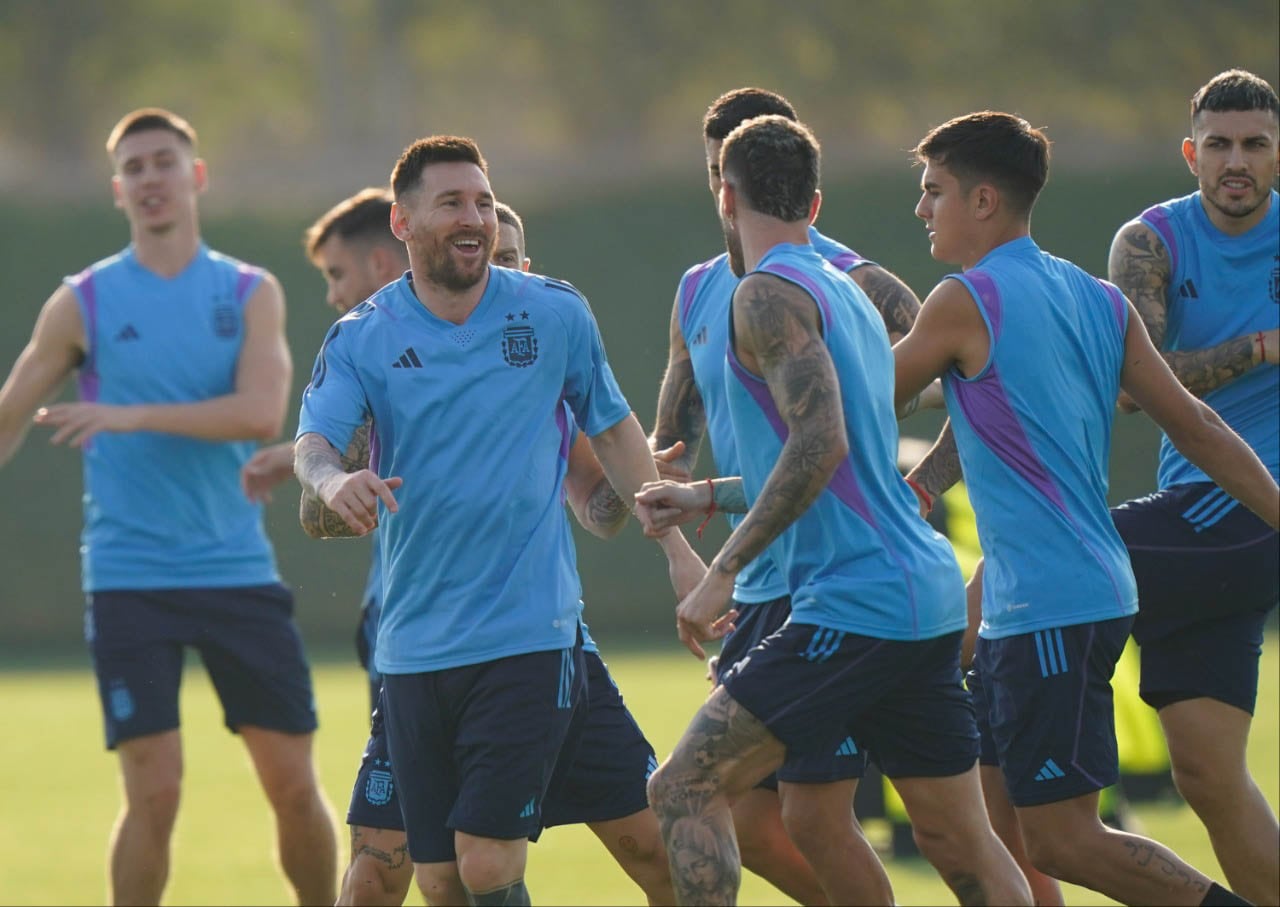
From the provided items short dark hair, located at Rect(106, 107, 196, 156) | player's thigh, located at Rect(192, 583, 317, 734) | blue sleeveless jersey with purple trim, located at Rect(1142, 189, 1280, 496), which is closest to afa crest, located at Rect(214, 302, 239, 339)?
short dark hair, located at Rect(106, 107, 196, 156)

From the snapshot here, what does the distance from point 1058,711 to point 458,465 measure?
1598 millimetres

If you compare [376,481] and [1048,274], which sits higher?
[1048,274]

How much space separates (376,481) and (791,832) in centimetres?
169

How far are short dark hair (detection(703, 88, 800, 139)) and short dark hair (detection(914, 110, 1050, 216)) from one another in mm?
786

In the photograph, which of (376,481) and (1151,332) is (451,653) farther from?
(1151,332)

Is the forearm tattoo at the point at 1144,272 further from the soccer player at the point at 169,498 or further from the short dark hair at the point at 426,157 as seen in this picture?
the soccer player at the point at 169,498

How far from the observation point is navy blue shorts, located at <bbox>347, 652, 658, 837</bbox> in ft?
17.4

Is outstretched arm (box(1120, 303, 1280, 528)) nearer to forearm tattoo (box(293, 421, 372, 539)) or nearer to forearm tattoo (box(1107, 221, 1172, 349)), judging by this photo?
forearm tattoo (box(1107, 221, 1172, 349))

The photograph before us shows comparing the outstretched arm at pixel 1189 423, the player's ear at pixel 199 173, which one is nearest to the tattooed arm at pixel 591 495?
the outstretched arm at pixel 1189 423

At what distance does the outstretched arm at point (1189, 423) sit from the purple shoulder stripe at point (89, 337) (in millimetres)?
3858

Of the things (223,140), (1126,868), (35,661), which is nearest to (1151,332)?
(1126,868)

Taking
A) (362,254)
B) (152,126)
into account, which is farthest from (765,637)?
(152,126)

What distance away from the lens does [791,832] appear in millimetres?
5371

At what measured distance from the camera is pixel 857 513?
4.72m
